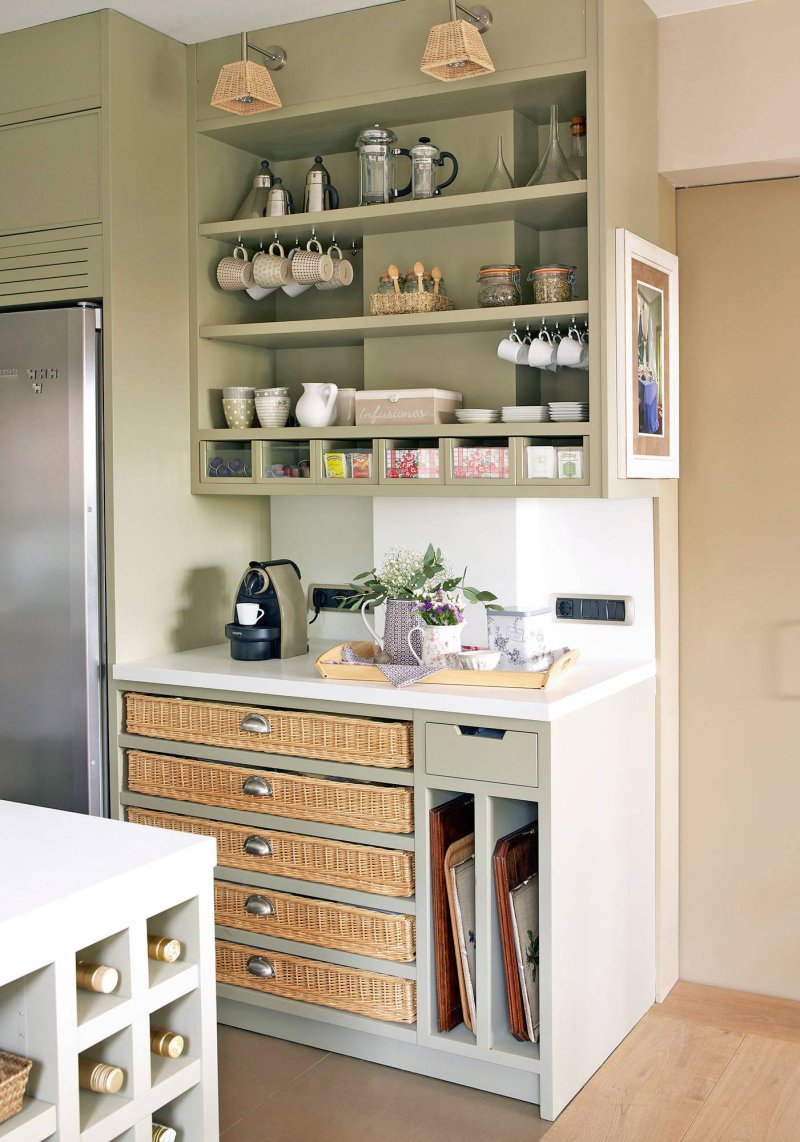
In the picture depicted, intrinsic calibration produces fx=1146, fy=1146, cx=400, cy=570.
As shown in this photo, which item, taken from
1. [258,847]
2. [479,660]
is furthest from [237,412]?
[258,847]

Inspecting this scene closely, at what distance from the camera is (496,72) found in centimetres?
280

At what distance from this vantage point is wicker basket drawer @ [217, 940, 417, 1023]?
2.69 m

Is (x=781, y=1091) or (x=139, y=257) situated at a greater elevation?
(x=139, y=257)

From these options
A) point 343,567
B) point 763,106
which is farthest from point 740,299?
point 343,567

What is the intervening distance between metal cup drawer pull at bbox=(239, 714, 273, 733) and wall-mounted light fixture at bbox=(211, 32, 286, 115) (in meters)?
1.52

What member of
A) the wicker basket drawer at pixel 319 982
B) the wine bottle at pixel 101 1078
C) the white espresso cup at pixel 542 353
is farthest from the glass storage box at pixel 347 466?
the wine bottle at pixel 101 1078

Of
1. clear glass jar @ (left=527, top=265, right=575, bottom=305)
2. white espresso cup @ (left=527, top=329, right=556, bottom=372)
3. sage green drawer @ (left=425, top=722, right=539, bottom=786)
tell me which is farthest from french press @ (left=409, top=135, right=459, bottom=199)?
sage green drawer @ (left=425, top=722, right=539, bottom=786)

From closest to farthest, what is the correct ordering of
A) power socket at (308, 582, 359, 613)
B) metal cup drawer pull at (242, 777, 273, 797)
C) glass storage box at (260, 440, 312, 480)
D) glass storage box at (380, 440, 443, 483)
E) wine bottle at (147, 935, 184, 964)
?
wine bottle at (147, 935, 184, 964)
metal cup drawer pull at (242, 777, 273, 797)
glass storage box at (380, 440, 443, 483)
glass storage box at (260, 440, 312, 480)
power socket at (308, 582, 359, 613)

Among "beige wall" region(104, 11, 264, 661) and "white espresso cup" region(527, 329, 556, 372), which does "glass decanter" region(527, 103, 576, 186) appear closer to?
"white espresso cup" region(527, 329, 556, 372)

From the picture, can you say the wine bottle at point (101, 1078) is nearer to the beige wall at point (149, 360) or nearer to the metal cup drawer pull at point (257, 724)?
the metal cup drawer pull at point (257, 724)

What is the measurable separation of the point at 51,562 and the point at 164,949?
1.51 m

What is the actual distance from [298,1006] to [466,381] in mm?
1669

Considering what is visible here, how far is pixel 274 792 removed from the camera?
2.85 metres

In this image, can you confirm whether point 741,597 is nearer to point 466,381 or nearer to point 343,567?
point 466,381
